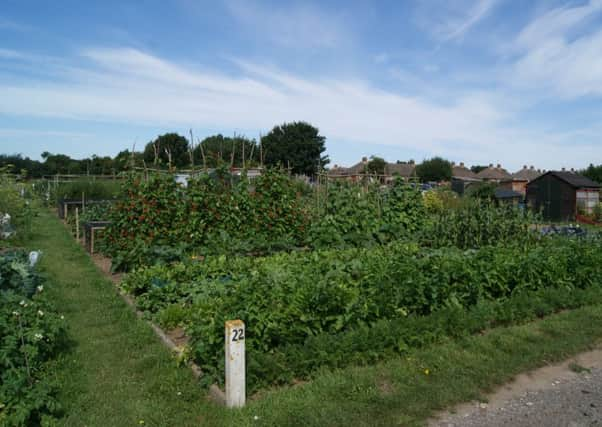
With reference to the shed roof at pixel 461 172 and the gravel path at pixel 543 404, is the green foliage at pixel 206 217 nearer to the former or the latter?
the gravel path at pixel 543 404

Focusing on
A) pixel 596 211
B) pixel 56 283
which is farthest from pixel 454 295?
pixel 596 211

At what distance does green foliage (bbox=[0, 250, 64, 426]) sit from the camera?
9.84ft

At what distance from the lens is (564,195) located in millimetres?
20438

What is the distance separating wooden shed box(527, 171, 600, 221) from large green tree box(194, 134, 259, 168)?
13.6 m

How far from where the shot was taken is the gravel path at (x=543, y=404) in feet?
10.5

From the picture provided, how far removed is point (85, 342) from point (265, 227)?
4.95 metres

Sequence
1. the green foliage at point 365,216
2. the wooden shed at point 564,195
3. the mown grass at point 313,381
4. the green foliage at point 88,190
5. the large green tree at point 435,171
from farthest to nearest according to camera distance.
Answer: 1. the large green tree at point 435,171
2. the wooden shed at point 564,195
3. the green foliage at point 88,190
4. the green foliage at point 365,216
5. the mown grass at point 313,381

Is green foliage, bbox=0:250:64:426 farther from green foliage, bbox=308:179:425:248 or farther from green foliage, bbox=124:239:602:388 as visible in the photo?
green foliage, bbox=308:179:425:248

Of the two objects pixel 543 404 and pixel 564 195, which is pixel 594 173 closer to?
pixel 564 195

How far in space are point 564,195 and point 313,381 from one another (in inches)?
812

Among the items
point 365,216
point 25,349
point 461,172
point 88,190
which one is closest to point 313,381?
point 25,349

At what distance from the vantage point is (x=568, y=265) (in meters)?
6.12

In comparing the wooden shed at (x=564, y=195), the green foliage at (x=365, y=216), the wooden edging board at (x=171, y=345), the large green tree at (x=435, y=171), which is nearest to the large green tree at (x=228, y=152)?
the green foliage at (x=365, y=216)

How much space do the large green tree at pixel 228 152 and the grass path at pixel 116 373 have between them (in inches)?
173
